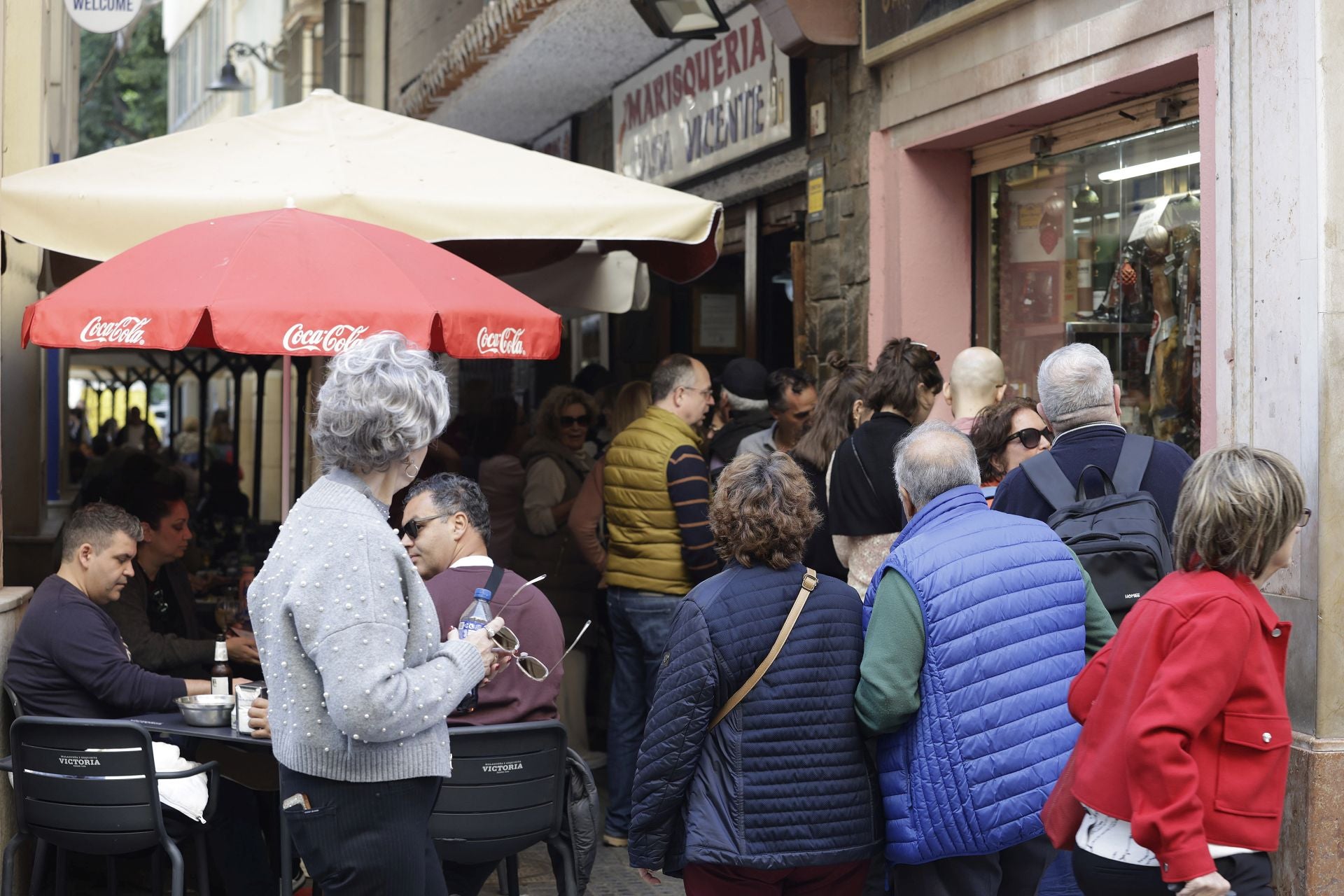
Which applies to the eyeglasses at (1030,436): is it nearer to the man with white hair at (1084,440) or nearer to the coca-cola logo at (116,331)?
the man with white hair at (1084,440)

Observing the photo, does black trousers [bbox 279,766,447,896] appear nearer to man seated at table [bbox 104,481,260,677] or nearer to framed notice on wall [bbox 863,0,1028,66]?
man seated at table [bbox 104,481,260,677]

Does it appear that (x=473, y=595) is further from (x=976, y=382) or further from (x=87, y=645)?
(x=976, y=382)

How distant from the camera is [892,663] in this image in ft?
11.5

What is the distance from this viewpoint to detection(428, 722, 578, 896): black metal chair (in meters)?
4.09

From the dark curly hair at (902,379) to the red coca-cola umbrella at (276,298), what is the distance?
1.36 m

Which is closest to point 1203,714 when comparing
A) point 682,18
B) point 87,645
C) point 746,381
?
point 87,645

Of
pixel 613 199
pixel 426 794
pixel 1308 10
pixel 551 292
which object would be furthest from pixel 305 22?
pixel 426 794

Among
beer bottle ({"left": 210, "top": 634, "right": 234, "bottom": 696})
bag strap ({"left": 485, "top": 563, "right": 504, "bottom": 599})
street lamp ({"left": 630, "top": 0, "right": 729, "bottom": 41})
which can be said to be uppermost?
street lamp ({"left": 630, "top": 0, "right": 729, "bottom": 41})

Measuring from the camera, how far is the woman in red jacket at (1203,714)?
277 centimetres

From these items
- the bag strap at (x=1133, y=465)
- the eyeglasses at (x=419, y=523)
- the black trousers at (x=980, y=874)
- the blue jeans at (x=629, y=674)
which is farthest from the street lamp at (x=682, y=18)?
the black trousers at (x=980, y=874)

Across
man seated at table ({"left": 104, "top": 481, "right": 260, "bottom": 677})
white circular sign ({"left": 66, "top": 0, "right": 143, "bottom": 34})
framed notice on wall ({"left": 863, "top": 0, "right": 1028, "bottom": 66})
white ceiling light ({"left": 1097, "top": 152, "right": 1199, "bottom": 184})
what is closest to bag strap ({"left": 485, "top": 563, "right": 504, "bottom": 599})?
man seated at table ({"left": 104, "top": 481, "right": 260, "bottom": 677})

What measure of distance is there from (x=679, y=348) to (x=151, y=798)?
7874 millimetres

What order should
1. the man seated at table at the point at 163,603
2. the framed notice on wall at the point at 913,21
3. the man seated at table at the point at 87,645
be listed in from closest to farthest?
the man seated at table at the point at 87,645 < the man seated at table at the point at 163,603 < the framed notice on wall at the point at 913,21

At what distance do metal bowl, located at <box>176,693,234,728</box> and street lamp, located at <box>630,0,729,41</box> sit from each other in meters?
4.66
